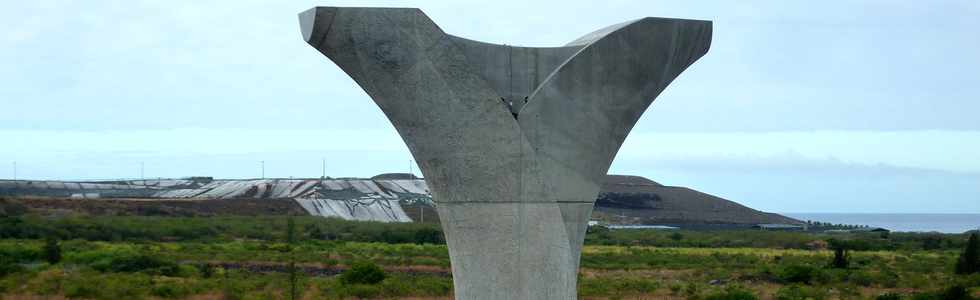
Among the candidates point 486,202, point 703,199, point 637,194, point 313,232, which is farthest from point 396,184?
point 486,202

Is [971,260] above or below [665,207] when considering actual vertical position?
below

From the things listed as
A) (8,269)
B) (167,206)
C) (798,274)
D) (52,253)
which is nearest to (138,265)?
(8,269)

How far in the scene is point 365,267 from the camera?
103 feet

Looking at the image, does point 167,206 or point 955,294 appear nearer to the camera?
point 955,294

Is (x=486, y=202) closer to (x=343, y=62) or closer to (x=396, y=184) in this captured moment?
(x=343, y=62)

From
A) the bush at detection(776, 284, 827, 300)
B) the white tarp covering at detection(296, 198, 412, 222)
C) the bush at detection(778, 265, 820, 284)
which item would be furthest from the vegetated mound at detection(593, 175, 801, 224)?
the bush at detection(776, 284, 827, 300)

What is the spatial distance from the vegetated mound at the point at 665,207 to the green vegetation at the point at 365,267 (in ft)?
146

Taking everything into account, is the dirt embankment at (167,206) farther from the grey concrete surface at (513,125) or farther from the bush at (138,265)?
the grey concrete surface at (513,125)

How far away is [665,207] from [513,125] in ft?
331

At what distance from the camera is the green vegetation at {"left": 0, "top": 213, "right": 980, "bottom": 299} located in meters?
28.7

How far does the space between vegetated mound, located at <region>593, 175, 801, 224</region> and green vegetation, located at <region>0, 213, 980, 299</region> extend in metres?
44.4

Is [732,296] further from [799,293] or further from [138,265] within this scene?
[138,265]

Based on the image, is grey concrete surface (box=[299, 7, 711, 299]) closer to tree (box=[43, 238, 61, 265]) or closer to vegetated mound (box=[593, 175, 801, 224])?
tree (box=[43, 238, 61, 265])

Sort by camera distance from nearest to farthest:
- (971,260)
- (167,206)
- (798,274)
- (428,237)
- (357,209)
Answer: (798,274) → (971,260) → (428,237) → (167,206) → (357,209)
